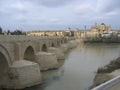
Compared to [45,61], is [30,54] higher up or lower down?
higher up

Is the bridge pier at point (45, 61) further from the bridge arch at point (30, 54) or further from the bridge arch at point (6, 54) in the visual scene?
the bridge arch at point (6, 54)

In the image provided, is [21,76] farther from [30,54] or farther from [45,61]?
[45,61]

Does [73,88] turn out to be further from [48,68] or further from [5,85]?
[48,68]

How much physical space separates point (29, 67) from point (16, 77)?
1.32 metres

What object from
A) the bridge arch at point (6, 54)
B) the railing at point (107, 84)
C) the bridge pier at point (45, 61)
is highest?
the railing at point (107, 84)

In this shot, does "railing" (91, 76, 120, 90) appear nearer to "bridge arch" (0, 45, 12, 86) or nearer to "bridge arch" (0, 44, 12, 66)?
"bridge arch" (0, 44, 12, 66)

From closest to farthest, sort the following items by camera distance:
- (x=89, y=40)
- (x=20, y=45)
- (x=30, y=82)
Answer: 1. (x=30, y=82)
2. (x=20, y=45)
3. (x=89, y=40)

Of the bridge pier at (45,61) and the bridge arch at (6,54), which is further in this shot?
the bridge pier at (45,61)

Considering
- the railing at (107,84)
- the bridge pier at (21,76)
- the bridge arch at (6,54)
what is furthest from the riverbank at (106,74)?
the railing at (107,84)

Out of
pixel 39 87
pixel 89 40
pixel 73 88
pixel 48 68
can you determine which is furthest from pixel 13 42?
pixel 89 40

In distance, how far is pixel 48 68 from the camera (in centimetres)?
2077

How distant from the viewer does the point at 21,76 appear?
13.6 metres

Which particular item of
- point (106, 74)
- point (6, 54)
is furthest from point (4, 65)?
point (106, 74)

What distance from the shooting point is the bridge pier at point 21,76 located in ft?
43.7
